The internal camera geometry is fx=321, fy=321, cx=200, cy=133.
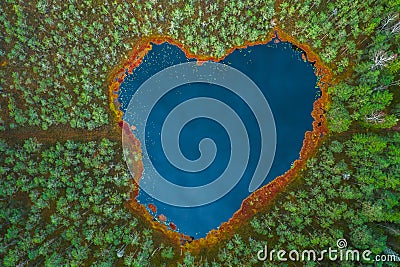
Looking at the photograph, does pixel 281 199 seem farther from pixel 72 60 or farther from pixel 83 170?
pixel 72 60

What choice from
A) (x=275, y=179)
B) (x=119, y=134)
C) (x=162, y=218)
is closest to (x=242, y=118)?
(x=275, y=179)

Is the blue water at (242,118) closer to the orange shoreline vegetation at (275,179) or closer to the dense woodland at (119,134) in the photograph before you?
the orange shoreline vegetation at (275,179)

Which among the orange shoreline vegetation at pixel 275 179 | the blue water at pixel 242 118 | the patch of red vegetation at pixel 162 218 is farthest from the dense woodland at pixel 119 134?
the blue water at pixel 242 118

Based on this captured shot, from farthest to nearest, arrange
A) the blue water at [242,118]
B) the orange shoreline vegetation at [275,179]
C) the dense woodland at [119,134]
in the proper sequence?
the blue water at [242,118] < the orange shoreline vegetation at [275,179] < the dense woodland at [119,134]

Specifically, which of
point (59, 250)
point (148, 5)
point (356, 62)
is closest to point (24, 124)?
point (59, 250)

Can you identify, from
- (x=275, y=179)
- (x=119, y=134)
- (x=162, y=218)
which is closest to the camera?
(x=275, y=179)

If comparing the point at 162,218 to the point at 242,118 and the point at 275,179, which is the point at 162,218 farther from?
the point at 242,118

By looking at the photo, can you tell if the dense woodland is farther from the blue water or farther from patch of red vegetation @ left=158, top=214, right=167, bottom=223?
the blue water
